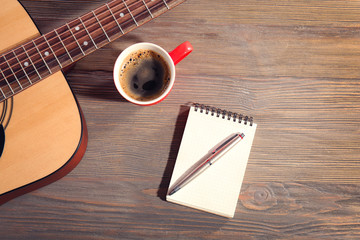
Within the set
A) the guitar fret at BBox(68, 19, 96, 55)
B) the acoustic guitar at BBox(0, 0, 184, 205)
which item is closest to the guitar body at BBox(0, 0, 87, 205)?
the acoustic guitar at BBox(0, 0, 184, 205)

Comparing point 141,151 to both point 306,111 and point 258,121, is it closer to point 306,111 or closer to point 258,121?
point 258,121

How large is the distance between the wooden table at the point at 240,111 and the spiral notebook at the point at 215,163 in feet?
0.09

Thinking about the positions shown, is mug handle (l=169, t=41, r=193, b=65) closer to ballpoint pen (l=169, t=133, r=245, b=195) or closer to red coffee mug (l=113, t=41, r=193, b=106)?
red coffee mug (l=113, t=41, r=193, b=106)

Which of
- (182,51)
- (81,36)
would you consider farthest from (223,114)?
(81,36)

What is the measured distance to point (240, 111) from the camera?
26.0 inches

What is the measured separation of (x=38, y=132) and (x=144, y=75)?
0.27 m

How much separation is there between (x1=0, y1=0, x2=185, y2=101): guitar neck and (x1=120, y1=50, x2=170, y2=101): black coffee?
90 millimetres

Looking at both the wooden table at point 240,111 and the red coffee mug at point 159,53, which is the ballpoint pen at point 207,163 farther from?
the red coffee mug at point 159,53

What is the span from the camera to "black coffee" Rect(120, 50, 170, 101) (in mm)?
611

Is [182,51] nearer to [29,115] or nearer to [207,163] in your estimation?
[207,163]

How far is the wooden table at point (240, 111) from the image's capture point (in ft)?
2.14

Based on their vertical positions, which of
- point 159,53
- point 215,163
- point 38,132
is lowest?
point 215,163

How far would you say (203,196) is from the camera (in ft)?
2.08

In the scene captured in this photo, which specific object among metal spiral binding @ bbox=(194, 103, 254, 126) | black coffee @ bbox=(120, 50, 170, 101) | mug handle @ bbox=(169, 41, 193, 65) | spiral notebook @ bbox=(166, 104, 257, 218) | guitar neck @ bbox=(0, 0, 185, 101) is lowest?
spiral notebook @ bbox=(166, 104, 257, 218)
